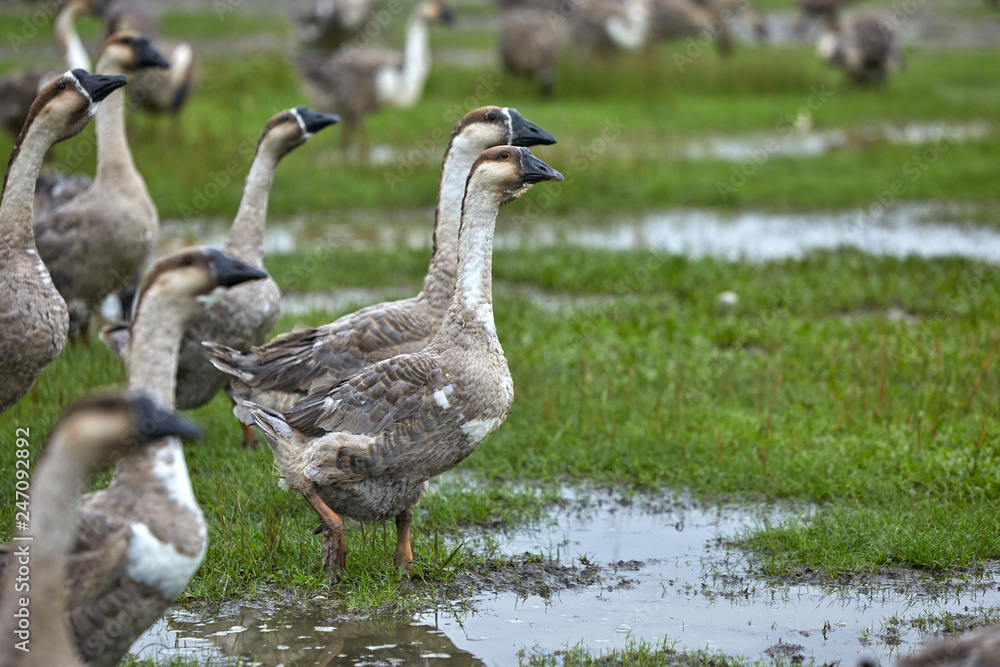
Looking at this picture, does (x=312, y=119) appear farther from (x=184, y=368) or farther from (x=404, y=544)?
(x=404, y=544)

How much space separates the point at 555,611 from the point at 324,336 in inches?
76.3

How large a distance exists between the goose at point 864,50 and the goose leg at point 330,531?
18.8m

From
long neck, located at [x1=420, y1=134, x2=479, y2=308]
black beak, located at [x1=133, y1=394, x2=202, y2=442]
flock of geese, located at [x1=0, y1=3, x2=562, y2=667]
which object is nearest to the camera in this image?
black beak, located at [x1=133, y1=394, x2=202, y2=442]

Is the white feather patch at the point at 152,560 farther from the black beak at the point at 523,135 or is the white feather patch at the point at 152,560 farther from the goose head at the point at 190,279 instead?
the black beak at the point at 523,135

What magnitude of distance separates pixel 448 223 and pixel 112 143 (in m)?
3.05

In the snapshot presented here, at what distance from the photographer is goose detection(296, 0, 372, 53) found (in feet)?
70.3

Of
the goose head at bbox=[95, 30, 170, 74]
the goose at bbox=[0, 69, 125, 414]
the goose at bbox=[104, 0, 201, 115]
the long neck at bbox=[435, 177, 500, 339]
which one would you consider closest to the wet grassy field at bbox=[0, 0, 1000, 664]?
the goose at bbox=[104, 0, 201, 115]

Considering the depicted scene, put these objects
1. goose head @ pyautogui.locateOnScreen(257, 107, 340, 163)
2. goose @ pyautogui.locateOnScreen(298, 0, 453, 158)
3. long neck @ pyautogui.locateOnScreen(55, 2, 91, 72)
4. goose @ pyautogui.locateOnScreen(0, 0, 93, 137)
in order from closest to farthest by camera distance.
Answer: goose head @ pyautogui.locateOnScreen(257, 107, 340, 163) < long neck @ pyautogui.locateOnScreen(55, 2, 91, 72) < goose @ pyautogui.locateOnScreen(0, 0, 93, 137) < goose @ pyautogui.locateOnScreen(298, 0, 453, 158)

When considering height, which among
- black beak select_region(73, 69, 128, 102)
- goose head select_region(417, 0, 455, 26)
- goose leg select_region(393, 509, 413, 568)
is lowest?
goose leg select_region(393, 509, 413, 568)

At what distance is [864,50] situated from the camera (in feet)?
69.9

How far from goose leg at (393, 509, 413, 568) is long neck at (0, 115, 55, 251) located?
2359 millimetres

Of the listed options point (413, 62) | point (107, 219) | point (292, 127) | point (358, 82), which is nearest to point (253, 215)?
point (292, 127)

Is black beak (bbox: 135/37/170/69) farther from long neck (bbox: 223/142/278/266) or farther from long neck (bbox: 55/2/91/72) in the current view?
long neck (bbox: 55/2/91/72)

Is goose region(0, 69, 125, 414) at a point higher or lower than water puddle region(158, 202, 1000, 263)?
lower
